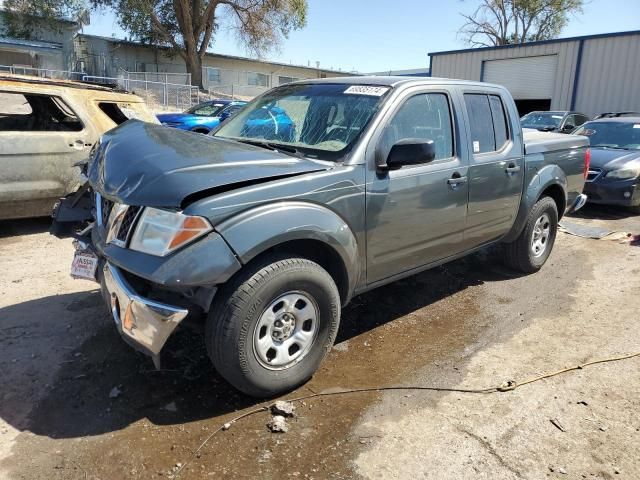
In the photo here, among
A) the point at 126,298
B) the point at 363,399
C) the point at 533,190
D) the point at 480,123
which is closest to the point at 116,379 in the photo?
the point at 126,298

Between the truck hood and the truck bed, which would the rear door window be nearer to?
the truck bed

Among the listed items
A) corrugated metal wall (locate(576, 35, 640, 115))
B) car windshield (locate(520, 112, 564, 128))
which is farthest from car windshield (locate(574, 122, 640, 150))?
corrugated metal wall (locate(576, 35, 640, 115))

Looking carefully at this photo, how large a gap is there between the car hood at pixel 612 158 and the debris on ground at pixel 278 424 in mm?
7558

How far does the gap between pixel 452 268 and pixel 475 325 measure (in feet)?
4.87

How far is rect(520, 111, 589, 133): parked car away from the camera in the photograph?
1313 cm

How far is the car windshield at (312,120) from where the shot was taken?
3.41 meters

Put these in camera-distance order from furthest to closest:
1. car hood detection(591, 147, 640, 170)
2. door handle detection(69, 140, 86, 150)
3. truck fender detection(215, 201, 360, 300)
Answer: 1. car hood detection(591, 147, 640, 170)
2. door handle detection(69, 140, 86, 150)
3. truck fender detection(215, 201, 360, 300)

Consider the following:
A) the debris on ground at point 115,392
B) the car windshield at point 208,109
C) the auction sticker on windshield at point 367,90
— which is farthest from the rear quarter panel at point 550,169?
the car windshield at point 208,109

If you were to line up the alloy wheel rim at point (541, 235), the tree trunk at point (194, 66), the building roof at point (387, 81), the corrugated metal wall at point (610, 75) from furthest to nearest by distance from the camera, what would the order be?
the tree trunk at point (194, 66) < the corrugated metal wall at point (610, 75) < the alloy wheel rim at point (541, 235) < the building roof at point (387, 81)

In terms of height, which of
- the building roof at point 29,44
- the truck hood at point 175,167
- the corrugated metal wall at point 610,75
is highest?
the building roof at point 29,44

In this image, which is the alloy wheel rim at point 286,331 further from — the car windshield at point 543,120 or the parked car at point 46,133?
the car windshield at point 543,120

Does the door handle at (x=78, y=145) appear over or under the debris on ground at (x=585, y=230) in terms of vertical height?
over

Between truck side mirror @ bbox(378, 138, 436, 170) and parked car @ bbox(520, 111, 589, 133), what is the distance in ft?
36.0

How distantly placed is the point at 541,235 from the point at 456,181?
80.0 inches
